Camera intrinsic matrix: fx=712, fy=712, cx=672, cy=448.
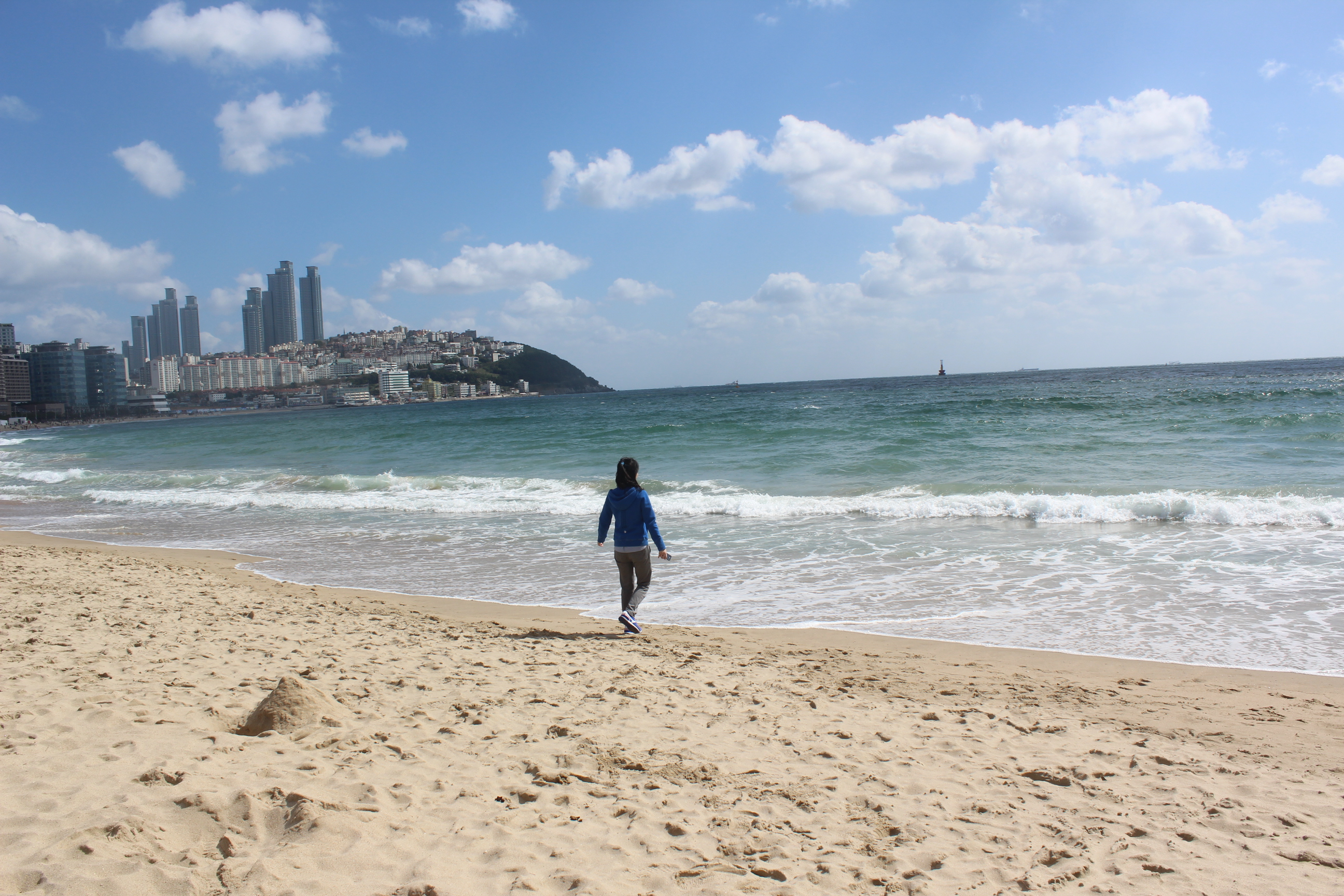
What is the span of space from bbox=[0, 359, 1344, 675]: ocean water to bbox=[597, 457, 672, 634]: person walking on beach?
2.41 feet

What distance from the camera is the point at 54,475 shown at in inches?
1043

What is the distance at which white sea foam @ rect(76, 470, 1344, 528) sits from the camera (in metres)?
12.2

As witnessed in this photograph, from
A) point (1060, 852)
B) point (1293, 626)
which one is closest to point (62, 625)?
point (1060, 852)

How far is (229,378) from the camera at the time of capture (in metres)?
172

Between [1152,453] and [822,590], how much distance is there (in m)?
15.6

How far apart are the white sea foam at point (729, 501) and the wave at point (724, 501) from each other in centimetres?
3

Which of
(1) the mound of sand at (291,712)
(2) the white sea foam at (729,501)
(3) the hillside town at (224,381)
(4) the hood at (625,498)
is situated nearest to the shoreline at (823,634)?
(4) the hood at (625,498)

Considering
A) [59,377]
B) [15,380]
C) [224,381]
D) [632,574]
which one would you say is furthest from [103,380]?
[632,574]

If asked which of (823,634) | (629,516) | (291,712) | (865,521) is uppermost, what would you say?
(629,516)

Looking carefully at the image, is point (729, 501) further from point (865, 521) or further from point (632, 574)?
point (632, 574)

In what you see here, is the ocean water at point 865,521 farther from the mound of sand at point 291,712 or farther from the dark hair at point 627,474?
the mound of sand at point 291,712

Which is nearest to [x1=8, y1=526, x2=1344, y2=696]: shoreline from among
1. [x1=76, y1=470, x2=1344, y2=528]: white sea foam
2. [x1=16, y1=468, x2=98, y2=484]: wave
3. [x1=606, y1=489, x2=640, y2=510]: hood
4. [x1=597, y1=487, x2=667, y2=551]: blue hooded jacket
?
[x1=597, y1=487, x2=667, y2=551]: blue hooded jacket

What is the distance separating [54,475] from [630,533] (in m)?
29.6

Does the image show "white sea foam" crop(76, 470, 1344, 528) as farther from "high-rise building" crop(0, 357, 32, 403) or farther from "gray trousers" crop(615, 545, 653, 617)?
"high-rise building" crop(0, 357, 32, 403)
